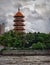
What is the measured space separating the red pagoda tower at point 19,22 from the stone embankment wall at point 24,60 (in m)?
0.54

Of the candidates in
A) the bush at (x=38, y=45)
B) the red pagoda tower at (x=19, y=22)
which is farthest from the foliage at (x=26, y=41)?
the red pagoda tower at (x=19, y=22)

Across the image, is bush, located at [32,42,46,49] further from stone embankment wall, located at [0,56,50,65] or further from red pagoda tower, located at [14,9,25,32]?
red pagoda tower, located at [14,9,25,32]

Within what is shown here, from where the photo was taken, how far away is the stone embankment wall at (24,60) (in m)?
6.05

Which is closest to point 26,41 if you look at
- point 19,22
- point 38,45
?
point 38,45

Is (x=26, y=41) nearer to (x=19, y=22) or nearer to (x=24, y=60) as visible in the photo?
(x=24, y=60)

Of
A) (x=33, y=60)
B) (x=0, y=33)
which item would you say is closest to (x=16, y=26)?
(x=0, y=33)

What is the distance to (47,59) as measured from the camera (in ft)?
20.1

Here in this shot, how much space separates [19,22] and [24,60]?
106 cm

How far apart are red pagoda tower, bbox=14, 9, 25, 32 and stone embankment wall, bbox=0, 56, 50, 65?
54 cm

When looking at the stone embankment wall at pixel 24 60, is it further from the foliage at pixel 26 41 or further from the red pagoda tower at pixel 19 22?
the red pagoda tower at pixel 19 22

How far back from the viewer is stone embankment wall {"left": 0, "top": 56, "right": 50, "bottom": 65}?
6.05 metres

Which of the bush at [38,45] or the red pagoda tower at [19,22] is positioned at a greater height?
the red pagoda tower at [19,22]

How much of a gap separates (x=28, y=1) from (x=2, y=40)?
2.84 feet

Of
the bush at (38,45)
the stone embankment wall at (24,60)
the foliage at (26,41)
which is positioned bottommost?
the stone embankment wall at (24,60)
